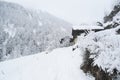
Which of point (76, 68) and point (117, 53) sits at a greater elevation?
point (117, 53)

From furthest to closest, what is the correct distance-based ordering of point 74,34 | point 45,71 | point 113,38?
1. point 74,34
2. point 45,71
3. point 113,38

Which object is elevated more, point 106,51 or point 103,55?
point 106,51

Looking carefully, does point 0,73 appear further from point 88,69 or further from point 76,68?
point 88,69

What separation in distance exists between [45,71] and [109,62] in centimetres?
508

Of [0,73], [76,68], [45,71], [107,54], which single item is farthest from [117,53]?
[0,73]

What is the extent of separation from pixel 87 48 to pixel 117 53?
245 cm

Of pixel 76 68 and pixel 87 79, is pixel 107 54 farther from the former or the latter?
pixel 76 68

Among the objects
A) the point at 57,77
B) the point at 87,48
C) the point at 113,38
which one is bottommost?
the point at 57,77

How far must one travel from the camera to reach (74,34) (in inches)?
911

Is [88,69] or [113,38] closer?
[113,38]

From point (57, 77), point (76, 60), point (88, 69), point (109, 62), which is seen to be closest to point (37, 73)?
point (57, 77)

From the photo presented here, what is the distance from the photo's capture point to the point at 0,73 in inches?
536

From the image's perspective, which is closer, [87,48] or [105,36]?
[105,36]

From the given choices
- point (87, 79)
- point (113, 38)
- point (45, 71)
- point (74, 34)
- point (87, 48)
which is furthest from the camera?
point (74, 34)
